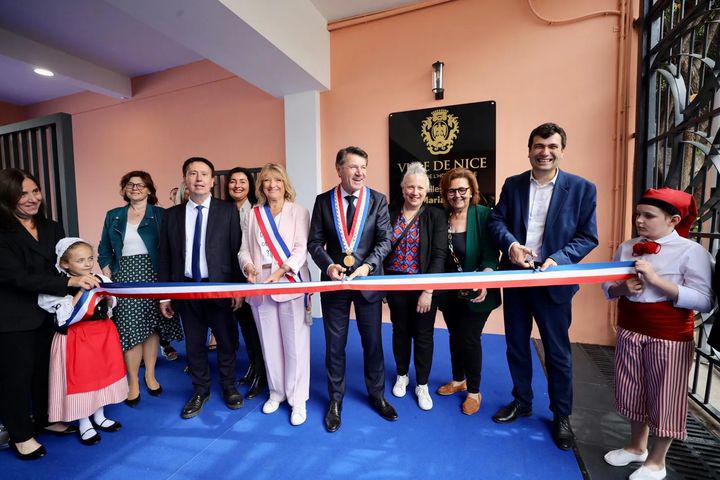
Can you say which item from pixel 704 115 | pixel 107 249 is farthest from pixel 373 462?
pixel 704 115

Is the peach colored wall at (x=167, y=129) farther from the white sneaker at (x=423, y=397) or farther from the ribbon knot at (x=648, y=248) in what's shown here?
the ribbon knot at (x=648, y=248)

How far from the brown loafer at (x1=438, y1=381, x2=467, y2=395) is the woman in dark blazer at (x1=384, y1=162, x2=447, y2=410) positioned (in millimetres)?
203

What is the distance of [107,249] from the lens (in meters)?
2.49

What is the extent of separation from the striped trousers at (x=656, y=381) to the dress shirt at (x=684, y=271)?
0.65 feet

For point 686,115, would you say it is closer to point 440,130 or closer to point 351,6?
point 440,130

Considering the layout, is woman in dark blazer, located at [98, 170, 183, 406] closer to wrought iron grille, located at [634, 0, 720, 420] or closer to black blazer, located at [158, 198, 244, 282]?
black blazer, located at [158, 198, 244, 282]

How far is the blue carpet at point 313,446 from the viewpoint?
1.73 metres

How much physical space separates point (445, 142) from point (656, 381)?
278 centimetres

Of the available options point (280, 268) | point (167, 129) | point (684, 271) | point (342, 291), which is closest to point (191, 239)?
point (280, 268)

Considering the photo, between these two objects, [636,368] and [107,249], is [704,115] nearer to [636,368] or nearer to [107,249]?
[636,368]

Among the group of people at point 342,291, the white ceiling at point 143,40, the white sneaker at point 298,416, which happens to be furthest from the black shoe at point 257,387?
the white ceiling at point 143,40

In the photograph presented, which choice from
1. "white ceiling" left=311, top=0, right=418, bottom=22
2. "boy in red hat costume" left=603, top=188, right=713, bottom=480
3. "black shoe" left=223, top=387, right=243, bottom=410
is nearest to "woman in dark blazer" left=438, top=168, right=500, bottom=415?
"boy in red hat costume" left=603, top=188, right=713, bottom=480

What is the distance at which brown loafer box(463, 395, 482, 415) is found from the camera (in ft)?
7.17

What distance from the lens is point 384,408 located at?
2.16m
